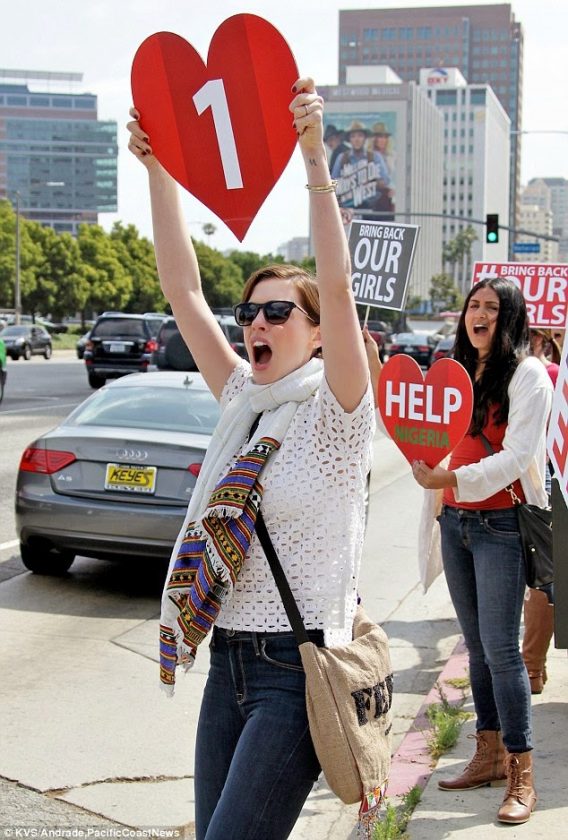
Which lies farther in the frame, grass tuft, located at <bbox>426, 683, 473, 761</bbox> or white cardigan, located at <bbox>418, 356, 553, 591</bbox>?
grass tuft, located at <bbox>426, 683, 473, 761</bbox>

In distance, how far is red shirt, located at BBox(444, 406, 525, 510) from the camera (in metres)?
4.14

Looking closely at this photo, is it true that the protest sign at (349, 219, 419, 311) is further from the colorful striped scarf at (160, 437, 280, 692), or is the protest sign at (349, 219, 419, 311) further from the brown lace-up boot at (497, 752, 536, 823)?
the colorful striped scarf at (160, 437, 280, 692)

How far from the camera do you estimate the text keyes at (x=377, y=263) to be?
7.84m

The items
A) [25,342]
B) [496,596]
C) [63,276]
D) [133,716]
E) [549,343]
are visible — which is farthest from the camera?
[63,276]

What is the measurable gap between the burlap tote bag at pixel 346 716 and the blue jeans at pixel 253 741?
0.17ft

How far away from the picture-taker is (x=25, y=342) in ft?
161

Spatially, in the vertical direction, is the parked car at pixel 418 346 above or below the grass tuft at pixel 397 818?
below

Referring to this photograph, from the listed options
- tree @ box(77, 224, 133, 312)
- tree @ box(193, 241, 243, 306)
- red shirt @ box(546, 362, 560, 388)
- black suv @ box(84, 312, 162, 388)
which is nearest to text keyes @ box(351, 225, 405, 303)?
red shirt @ box(546, 362, 560, 388)

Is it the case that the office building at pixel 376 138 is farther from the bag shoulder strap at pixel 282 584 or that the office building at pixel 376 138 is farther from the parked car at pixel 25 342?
the bag shoulder strap at pixel 282 584

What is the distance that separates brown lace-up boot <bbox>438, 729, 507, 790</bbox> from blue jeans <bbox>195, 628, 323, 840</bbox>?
6.18ft

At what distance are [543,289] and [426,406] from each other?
556cm

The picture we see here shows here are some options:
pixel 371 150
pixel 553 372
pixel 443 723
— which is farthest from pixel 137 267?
pixel 371 150

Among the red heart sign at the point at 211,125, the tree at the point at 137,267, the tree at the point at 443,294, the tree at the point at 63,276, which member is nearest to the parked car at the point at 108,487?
the red heart sign at the point at 211,125

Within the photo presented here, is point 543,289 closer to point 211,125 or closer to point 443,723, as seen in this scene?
point 443,723
